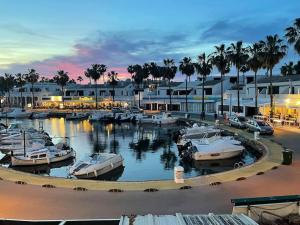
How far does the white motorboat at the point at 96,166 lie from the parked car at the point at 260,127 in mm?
19171

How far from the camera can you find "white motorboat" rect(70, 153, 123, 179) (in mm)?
30819

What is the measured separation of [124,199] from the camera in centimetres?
1809

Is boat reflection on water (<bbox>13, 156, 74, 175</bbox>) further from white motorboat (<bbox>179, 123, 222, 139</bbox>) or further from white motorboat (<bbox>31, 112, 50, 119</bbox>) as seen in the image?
white motorboat (<bbox>31, 112, 50, 119</bbox>)

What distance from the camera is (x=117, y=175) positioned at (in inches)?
1277

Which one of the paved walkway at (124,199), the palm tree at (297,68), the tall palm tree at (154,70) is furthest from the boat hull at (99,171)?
the tall palm tree at (154,70)

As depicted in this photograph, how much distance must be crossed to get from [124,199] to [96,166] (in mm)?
13853

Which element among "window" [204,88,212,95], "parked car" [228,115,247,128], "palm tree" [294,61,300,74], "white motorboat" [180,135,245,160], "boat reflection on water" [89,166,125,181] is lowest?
"boat reflection on water" [89,166,125,181]

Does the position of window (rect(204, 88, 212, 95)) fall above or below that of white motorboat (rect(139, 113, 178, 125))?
above

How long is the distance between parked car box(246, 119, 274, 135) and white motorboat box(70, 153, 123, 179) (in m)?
19.2

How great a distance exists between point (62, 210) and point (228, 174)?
10.4m

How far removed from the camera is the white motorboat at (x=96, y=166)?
30819 mm

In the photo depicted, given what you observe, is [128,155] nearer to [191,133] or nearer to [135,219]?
[191,133]

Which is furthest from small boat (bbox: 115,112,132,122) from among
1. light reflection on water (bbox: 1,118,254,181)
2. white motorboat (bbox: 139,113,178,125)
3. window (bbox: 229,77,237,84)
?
window (bbox: 229,77,237,84)

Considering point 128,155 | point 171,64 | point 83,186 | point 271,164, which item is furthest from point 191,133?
point 171,64
